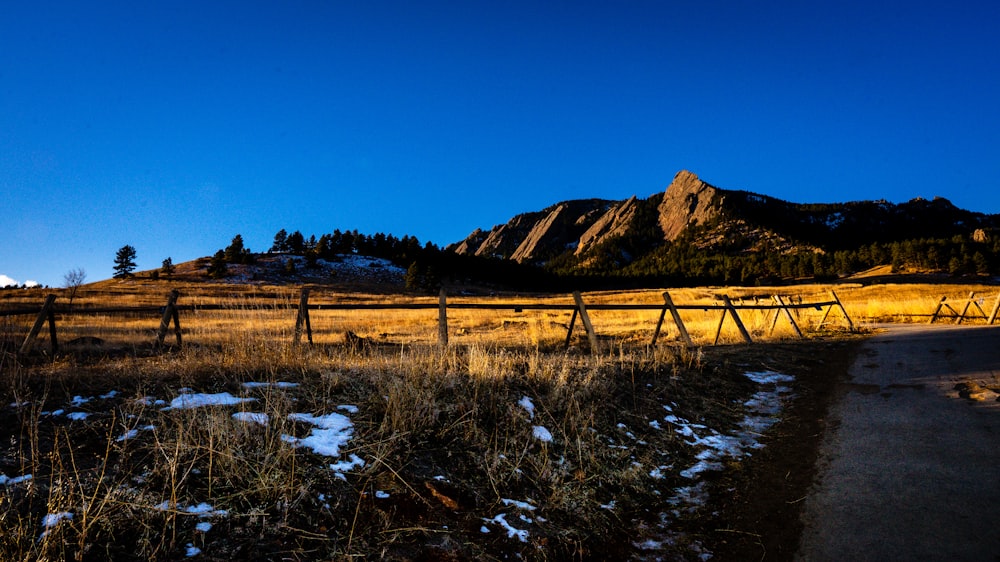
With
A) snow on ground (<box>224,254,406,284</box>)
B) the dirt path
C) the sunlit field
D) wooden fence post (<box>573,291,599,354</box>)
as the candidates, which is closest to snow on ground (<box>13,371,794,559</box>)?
the dirt path

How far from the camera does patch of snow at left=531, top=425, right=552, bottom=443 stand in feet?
15.9

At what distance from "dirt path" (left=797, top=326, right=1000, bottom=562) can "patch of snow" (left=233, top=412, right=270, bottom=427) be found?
4268 millimetres

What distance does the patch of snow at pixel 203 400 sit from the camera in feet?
15.0

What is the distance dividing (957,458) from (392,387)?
551 centimetres

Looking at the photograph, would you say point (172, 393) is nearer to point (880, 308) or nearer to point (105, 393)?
point (105, 393)

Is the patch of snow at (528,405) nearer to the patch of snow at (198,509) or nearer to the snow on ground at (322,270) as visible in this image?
the patch of snow at (198,509)

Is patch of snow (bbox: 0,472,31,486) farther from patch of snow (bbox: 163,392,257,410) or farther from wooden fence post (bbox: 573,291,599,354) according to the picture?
wooden fence post (bbox: 573,291,599,354)

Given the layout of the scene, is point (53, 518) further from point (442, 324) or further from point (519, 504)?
point (442, 324)

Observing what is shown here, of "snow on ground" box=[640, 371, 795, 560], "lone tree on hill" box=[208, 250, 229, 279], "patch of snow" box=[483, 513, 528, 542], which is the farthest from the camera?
"lone tree on hill" box=[208, 250, 229, 279]

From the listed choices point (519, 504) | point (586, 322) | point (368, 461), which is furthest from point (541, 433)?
point (586, 322)

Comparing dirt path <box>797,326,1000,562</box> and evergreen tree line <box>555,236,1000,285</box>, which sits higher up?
evergreen tree line <box>555,236,1000,285</box>

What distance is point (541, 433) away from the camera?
496 cm

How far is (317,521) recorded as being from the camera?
317 centimetres

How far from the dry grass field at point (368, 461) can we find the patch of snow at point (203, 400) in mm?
29
